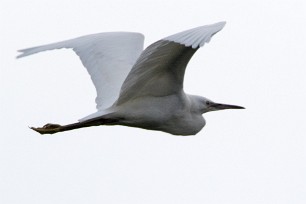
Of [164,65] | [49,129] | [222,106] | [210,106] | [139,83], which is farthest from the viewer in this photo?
[222,106]

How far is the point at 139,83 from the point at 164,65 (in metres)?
0.49

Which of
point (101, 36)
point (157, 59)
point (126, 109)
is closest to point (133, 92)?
point (126, 109)

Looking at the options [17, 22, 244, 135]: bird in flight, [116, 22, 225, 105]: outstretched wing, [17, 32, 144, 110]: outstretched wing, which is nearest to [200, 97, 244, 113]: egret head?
[17, 22, 244, 135]: bird in flight

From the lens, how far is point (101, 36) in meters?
13.5

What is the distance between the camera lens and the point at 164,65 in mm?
11359

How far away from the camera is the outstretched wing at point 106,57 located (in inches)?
500

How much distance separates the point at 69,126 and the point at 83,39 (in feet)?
4.21

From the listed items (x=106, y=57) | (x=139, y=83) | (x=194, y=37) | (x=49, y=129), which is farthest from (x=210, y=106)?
(x=194, y=37)

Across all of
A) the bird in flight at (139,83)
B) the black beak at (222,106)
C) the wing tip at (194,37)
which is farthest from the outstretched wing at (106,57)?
the wing tip at (194,37)

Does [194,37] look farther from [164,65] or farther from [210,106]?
[210,106]

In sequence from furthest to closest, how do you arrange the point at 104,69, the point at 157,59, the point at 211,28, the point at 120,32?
the point at 120,32 → the point at 104,69 → the point at 157,59 → the point at 211,28

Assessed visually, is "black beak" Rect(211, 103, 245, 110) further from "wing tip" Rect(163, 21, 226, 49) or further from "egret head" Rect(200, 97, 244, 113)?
"wing tip" Rect(163, 21, 226, 49)

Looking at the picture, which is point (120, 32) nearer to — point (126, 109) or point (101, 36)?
point (101, 36)

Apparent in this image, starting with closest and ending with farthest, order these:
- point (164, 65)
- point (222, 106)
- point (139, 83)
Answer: point (164, 65) → point (139, 83) → point (222, 106)
